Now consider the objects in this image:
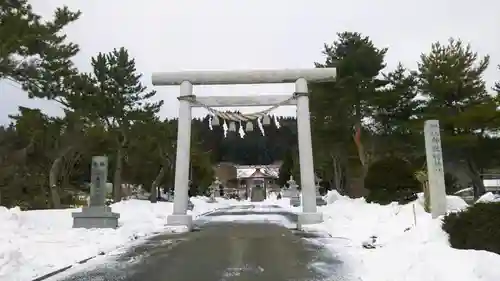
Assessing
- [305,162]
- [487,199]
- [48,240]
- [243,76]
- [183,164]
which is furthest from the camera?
[243,76]

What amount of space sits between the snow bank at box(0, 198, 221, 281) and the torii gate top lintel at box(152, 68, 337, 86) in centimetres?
624

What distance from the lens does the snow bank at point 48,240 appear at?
27.8 feet

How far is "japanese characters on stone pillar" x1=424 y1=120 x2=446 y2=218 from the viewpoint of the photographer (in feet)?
41.5

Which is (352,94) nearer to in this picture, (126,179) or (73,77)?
(73,77)

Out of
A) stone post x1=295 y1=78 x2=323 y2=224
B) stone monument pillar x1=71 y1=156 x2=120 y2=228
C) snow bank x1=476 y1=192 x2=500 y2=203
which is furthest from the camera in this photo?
stone post x1=295 y1=78 x2=323 y2=224

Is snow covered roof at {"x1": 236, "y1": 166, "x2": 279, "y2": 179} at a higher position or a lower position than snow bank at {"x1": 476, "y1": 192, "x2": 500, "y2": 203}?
higher

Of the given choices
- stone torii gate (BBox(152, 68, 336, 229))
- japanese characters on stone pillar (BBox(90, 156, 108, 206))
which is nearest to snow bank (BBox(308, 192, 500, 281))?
stone torii gate (BBox(152, 68, 336, 229))

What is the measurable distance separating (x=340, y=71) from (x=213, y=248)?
20.1 m

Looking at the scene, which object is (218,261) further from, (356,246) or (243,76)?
(243,76)

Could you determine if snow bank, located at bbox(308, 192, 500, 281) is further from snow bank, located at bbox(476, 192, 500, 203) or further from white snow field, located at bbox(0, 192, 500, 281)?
snow bank, located at bbox(476, 192, 500, 203)

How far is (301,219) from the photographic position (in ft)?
61.9

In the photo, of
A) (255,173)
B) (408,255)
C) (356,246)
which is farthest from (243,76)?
(255,173)

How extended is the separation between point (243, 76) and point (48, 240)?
1016 centimetres

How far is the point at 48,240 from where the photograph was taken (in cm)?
1248
